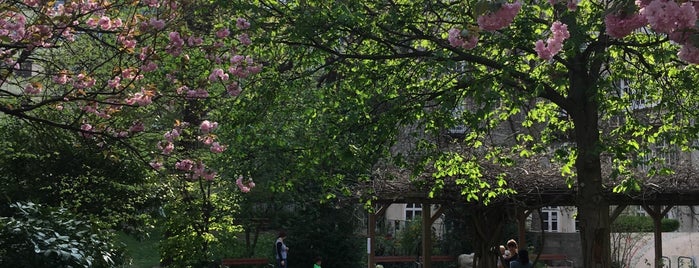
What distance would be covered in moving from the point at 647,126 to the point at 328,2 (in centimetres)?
478

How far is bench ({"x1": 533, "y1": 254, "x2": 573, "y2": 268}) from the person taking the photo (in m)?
24.3

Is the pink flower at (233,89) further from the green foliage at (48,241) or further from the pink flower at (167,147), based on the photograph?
the green foliage at (48,241)

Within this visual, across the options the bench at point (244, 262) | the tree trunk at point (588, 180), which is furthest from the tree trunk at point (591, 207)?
the bench at point (244, 262)

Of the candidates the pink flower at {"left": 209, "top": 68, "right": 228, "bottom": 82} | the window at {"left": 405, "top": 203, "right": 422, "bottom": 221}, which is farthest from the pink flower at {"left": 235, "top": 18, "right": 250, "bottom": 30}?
the window at {"left": 405, "top": 203, "right": 422, "bottom": 221}

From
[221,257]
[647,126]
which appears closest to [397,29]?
[647,126]

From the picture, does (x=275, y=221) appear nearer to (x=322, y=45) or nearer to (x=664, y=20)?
(x=322, y=45)

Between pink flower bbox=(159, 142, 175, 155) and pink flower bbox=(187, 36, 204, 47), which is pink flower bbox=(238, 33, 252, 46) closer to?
pink flower bbox=(187, 36, 204, 47)

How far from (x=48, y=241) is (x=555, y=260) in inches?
812

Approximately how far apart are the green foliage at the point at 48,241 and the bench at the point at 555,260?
17.5m

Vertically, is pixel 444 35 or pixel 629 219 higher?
pixel 444 35

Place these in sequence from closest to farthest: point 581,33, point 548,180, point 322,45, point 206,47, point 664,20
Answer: point 664,20 < point 581,33 < point 322,45 < point 206,47 < point 548,180

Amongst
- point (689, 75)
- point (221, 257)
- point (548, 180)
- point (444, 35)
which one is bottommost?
point (221, 257)

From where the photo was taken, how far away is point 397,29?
10359 millimetres

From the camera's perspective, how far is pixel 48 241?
27.2 feet
